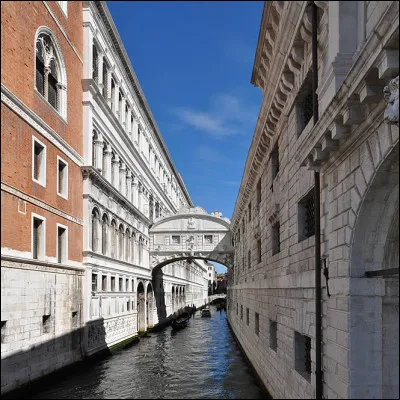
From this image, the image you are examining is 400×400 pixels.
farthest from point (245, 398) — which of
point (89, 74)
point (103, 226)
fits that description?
point (89, 74)

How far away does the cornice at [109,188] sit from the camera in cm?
1962

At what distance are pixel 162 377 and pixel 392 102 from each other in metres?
14.8

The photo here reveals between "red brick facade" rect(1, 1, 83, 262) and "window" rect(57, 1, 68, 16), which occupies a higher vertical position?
"window" rect(57, 1, 68, 16)

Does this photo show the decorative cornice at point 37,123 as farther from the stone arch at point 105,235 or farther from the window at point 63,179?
the stone arch at point 105,235

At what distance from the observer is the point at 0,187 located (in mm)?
12281

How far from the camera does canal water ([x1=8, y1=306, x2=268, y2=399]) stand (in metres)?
14.5

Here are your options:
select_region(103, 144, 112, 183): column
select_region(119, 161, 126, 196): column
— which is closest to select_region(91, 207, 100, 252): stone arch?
select_region(103, 144, 112, 183): column

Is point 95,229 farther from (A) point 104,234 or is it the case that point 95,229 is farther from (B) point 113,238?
(B) point 113,238

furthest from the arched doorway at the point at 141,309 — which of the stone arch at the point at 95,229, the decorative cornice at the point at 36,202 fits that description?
the decorative cornice at the point at 36,202

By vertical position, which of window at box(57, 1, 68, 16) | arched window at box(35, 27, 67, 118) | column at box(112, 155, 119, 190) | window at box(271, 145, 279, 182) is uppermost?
window at box(57, 1, 68, 16)

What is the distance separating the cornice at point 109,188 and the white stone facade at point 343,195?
10664 mm

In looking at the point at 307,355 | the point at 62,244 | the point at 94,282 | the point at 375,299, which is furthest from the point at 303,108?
the point at 94,282

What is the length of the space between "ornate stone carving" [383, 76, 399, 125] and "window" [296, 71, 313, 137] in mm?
4355

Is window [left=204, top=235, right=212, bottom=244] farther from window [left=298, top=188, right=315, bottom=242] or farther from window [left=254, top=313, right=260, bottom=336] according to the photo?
window [left=298, top=188, right=315, bottom=242]
